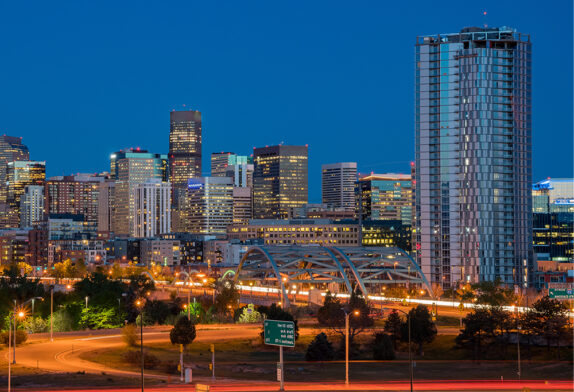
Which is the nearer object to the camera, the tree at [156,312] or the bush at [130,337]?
the bush at [130,337]

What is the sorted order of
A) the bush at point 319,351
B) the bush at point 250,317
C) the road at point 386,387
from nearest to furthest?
the road at point 386,387
the bush at point 319,351
the bush at point 250,317

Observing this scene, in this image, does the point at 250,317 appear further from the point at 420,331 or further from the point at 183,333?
the point at 183,333

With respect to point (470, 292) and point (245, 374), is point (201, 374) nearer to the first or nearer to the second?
point (245, 374)

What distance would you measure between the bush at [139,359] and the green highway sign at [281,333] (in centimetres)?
1841

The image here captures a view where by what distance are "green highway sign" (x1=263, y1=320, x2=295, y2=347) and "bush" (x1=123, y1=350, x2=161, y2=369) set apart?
725 inches

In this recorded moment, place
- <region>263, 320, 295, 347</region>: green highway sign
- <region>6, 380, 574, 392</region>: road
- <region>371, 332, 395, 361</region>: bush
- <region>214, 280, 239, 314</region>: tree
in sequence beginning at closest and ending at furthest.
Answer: <region>6, 380, 574, 392</region>: road, <region>263, 320, 295, 347</region>: green highway sign, <region>371, 332, 395, 361</region>: bush, <region>214, 280, 239, 314</region>: tree

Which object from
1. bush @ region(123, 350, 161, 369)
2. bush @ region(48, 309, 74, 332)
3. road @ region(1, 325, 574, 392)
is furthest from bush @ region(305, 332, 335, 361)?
bush @ region(48, 309, 74, 332)

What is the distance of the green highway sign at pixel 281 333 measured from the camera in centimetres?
7600

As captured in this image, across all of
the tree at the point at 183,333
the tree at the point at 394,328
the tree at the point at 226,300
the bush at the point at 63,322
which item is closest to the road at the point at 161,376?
the tree at the point at 183,333

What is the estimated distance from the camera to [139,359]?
9338 centimetres

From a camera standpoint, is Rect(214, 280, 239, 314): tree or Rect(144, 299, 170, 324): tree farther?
Rect(214, 280, 239, 314): tree

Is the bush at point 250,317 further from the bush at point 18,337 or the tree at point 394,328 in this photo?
the bush at point 18,337

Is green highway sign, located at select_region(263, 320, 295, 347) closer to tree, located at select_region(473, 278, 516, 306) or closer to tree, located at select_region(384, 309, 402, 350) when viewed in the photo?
tree, located at select_region(384, 309, 402, 350)

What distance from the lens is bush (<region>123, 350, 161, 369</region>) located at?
91375mm
